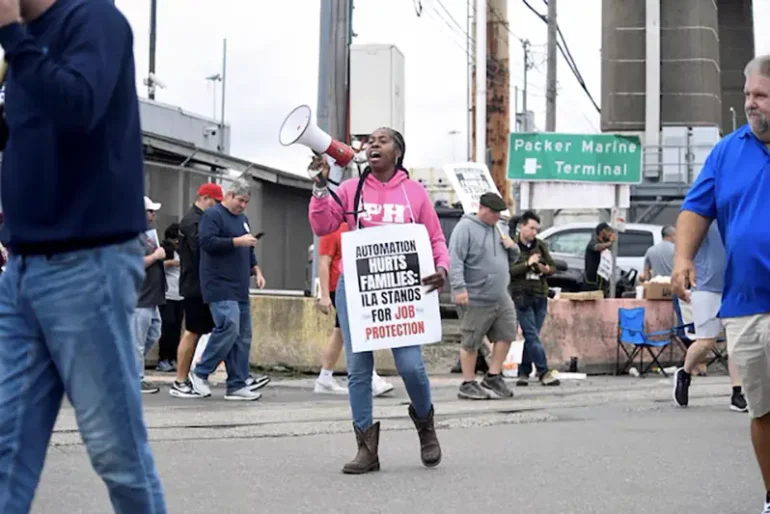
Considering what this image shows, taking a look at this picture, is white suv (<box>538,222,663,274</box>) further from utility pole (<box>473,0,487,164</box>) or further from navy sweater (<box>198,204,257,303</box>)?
navy sweater (<box>198,204,257,303</box>)

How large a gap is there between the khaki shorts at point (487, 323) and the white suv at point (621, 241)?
36.4 feet

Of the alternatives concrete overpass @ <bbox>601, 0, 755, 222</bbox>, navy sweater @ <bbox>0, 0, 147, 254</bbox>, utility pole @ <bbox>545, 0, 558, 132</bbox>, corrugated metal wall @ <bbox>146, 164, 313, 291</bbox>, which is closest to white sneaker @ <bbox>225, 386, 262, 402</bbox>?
navy sweater @ <bbox>0, 0, 147, 254</bbox>

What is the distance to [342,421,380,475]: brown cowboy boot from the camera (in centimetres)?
693

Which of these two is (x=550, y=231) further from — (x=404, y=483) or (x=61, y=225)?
(x=61, y=225)

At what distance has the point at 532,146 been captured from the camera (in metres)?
19.5

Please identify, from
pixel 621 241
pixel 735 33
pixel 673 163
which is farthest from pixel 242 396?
pixel 735 33

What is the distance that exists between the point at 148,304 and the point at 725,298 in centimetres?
708

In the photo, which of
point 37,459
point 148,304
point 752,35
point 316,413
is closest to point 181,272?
point 148,304

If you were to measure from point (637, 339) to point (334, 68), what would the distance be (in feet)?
15.7

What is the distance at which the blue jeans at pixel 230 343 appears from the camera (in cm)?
1087

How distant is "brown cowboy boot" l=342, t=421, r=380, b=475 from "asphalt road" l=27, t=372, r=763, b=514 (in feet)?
0.23

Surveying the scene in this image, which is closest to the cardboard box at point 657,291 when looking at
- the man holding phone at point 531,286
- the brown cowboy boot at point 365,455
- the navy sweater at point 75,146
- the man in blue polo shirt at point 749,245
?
the man holding phone at point 531,286

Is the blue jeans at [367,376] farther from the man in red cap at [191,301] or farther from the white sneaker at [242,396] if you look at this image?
the man in red cap at [191,301]

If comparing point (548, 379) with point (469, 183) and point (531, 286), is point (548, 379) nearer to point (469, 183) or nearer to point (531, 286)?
point (531, 286)
